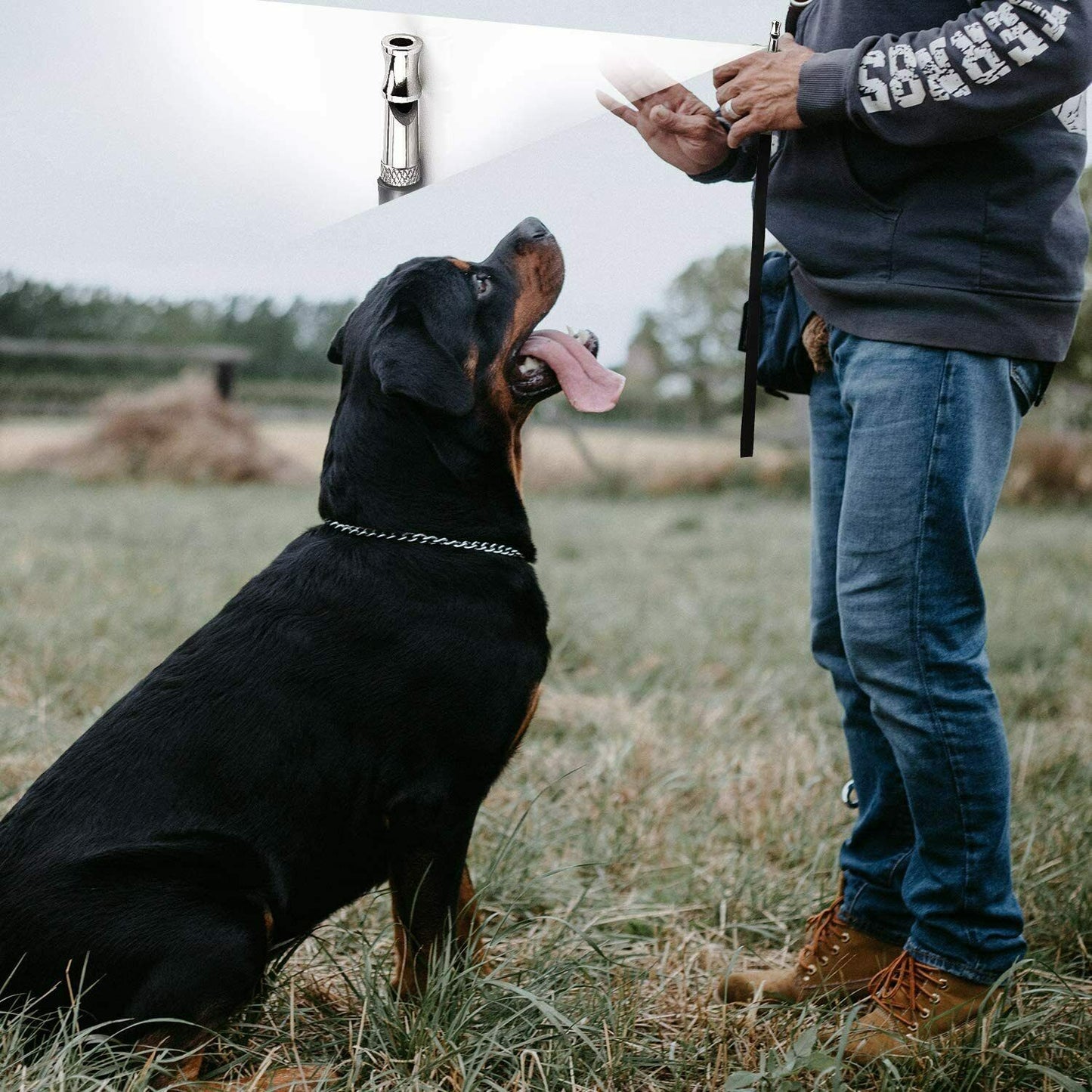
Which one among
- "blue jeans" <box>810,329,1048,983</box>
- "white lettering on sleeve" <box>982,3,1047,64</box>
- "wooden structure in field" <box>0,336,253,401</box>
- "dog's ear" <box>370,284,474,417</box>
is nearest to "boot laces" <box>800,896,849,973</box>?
"blue jeans" <box>810,329,1048,983</box>

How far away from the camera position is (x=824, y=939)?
2.23 m

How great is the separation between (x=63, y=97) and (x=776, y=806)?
3.05m

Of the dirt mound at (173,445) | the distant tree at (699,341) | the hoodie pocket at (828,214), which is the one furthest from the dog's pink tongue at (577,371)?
the dirt mound at (173,445)

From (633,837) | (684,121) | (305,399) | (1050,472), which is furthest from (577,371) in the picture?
(305,399)

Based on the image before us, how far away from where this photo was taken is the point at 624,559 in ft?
22.9

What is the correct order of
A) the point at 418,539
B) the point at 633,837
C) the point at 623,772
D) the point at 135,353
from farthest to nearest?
1. the point at 135,353
2. the point at 623,772
3. the point at 633,837
4. the point at 418,539

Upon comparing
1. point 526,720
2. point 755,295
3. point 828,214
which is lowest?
point 526,720

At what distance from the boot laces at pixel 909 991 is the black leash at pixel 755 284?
97 cm

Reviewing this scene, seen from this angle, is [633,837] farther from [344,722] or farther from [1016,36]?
[1016,36]

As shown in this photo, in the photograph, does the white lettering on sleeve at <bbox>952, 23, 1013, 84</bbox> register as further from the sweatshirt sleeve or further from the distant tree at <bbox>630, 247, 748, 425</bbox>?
the distant tree at <bbox>630, 247, 748, 425</bbox>

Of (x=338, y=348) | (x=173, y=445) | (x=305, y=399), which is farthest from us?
(x=305, y=399)

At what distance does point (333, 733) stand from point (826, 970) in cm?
113

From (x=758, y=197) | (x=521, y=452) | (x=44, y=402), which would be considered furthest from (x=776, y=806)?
(x=44, y=402)

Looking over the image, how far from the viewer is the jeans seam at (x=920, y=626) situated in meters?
1.77
